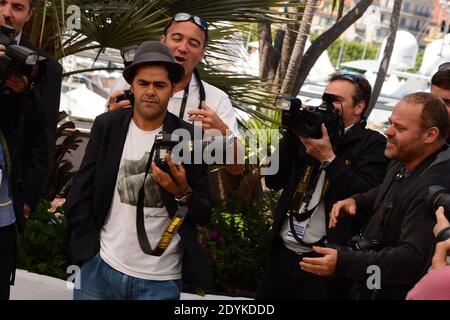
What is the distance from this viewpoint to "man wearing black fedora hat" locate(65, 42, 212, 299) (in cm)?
352

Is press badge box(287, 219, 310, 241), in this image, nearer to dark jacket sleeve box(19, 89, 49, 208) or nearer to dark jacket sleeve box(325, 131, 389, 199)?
dark jacket sleeve box(325, 131, 389, 199)

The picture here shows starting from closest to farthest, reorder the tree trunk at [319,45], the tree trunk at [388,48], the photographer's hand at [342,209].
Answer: the photographer's hand at [342,209] → the tree trunk at [319,45] → the tree trunk at [388,48]

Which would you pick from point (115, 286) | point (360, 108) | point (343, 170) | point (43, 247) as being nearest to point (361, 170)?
point (343, 170)

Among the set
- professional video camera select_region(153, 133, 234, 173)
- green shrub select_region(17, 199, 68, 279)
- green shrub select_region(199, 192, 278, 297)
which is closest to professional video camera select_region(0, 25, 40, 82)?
professional video camera select_region(153, 133, 234, 173)

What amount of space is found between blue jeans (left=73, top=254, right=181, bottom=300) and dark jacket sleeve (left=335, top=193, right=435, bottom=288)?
698mm

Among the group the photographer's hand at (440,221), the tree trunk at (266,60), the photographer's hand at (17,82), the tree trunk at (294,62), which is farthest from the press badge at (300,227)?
the tree trunk at (266,60)

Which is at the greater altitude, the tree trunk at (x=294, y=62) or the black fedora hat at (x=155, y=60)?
the black fedora hat at (x=155, y=60)

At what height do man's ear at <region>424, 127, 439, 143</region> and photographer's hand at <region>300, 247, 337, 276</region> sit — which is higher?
man's ear at <region>424, 127, 439, 143</region>

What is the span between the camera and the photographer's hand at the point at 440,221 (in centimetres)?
292

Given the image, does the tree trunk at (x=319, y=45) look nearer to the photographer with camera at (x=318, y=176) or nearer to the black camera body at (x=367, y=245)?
the photographer with camera at (x=318, y=176)

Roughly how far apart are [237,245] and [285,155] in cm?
189

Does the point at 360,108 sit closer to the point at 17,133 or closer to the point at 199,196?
the point at 199,196

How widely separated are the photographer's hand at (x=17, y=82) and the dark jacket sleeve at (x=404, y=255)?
1475 mm

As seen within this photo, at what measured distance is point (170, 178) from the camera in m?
3.48
